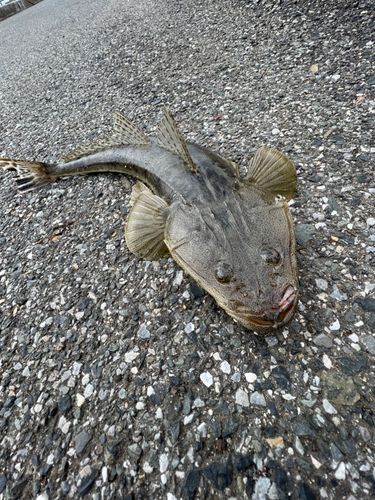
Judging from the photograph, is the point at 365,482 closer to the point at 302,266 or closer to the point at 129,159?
the point at 302,266

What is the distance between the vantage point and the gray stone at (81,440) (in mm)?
1812

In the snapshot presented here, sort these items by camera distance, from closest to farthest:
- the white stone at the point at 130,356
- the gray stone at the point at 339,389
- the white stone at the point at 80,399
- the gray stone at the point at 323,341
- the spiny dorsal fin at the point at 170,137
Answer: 1. the gray stone at the point at 339,389
2. the gray stone at the point at 323,341
3. the white stone at the point at 80,399
4. the white stone at the point at 130,356
5. the spiny dorsal fin at the point at 170,137

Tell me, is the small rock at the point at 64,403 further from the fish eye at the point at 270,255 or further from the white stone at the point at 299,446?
the fish eye at the point at 270,255

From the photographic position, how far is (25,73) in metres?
7.54

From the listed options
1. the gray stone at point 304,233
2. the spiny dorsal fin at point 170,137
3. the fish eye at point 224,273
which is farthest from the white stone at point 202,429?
the spiny dorsal fin at point 170,137

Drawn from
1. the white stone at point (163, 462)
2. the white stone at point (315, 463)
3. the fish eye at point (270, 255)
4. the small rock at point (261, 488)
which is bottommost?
the white stone at point (315, 463)

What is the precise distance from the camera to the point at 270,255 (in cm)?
182

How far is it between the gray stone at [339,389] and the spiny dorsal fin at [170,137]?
1907 mm

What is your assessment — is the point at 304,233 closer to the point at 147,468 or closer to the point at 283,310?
the point at 283,310

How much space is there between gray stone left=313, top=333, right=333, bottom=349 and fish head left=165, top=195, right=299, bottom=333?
36 centimetres

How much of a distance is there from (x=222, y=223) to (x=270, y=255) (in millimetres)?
413

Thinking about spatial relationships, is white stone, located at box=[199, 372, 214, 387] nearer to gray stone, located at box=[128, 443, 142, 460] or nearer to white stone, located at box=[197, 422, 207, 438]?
white stone, located at box=[197, 422, 207, 438]

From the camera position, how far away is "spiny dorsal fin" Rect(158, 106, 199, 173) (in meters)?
2.67

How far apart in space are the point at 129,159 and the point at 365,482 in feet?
10.2
